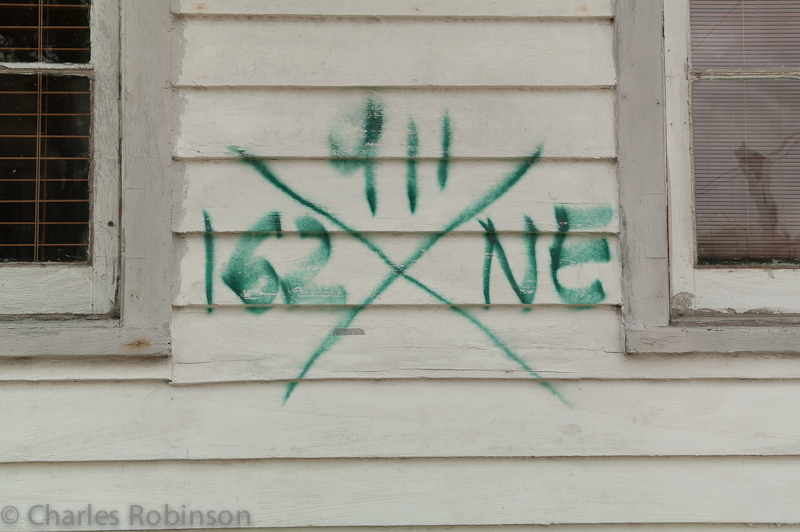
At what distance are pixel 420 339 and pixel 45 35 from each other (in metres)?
1.32

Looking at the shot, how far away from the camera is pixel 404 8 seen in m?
1.51

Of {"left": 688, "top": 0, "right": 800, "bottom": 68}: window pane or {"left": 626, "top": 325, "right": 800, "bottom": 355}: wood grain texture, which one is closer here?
{"left": 626, "top": 325, "right": 800, "bottom": 355}: wood grain texture

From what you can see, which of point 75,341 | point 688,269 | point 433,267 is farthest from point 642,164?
point 75,341

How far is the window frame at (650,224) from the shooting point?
1.48m

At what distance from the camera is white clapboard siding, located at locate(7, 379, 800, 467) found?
1.47 metres

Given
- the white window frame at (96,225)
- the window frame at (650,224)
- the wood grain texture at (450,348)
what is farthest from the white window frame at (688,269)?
the white window frame at (96,225)

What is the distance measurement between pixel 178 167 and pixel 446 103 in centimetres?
72

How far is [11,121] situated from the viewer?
1.55 m

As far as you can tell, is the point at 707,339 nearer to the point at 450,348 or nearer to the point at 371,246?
the point at 450,348

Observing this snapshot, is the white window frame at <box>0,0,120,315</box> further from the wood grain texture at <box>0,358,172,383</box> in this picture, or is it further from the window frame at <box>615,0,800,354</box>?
the window frame at <box>615,0,800,354</box>

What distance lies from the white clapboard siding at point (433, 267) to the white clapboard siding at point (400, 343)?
38 millimetres

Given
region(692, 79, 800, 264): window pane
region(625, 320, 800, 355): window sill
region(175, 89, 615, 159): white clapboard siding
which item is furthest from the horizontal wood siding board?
region(692, 79, 800, 264): window pane

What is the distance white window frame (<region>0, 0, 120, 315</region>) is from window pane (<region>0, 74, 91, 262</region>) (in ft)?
0.08

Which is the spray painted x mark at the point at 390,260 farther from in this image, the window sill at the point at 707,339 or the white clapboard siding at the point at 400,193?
the window sill at the point at 707,339
